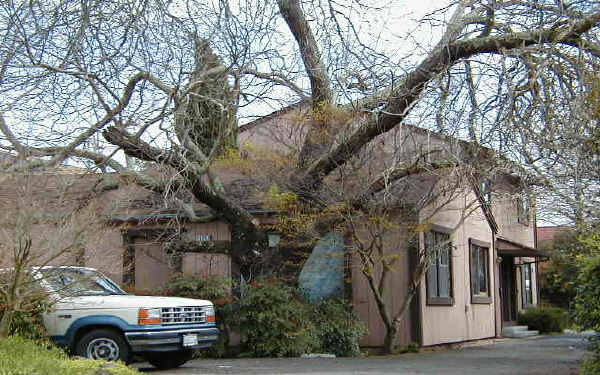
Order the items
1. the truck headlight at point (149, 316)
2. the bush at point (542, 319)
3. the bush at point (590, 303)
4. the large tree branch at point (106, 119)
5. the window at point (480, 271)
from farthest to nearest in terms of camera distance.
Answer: the bush at point (542, 319)
the window at point (480, 271)
the large tree branch at point (106, 119)
the truck headlight at point (149, 316)
the bush at point (590, 303)

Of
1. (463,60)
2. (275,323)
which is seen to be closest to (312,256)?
(275,323)

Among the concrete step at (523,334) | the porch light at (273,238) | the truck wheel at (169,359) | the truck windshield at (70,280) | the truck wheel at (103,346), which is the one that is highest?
the porch light at (273,238)

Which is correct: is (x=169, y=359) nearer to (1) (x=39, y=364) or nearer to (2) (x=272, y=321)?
(2) (x=272, y=321)

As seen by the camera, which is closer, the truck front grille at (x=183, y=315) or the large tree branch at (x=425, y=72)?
the truck front grille at (x=183, y=315)

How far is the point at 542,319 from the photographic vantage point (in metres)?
29.9

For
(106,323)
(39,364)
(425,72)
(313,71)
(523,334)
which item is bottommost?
(523,334)

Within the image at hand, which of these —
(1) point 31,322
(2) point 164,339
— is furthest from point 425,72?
(1) point 31,322

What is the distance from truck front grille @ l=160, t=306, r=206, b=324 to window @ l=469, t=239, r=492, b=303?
462 inches

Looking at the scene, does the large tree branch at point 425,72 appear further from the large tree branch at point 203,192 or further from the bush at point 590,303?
the bush at point 590,303

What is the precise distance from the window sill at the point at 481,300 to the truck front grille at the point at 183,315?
38.5ft

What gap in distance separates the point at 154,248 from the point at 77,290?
862 cm

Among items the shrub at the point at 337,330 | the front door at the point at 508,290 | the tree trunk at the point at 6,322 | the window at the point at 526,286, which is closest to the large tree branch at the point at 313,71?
the shrub at the point at 337,330

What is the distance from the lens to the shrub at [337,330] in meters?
→ 17.8

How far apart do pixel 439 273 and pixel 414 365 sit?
6858 mm
